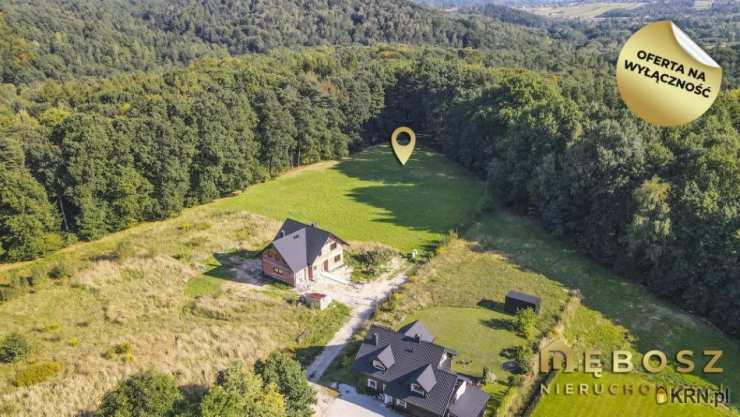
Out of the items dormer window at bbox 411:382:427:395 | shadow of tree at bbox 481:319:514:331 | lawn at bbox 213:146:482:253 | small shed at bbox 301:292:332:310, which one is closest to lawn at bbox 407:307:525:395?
shadow of tree at bbox 481:319:514:331

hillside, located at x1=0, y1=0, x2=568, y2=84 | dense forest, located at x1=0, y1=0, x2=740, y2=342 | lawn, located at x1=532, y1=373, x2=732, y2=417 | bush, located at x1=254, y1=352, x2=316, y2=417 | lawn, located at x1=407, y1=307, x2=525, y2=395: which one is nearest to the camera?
bush, located at x1=254, y1=352, x2=316, y2=417

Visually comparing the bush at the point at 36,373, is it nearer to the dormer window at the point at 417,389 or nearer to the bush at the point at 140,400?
the bush at the point at 140,400

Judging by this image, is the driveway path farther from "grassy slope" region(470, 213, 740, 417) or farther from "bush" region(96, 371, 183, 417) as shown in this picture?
"grassy slope" region(470, 213, 740, 417)

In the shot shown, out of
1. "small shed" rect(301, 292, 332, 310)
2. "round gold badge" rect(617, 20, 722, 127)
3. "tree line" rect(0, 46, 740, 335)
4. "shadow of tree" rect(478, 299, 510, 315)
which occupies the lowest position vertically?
"small shed" rect(301, 292, 332, 310)

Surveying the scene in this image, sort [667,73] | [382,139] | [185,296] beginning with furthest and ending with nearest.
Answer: [382,139], [185,296], [667,73]

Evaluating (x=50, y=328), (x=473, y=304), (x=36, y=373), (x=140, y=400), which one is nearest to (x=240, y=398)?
(x=140, y=400)

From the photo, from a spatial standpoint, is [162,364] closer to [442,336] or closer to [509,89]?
[442,336]

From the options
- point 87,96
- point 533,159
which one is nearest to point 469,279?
point 533,159

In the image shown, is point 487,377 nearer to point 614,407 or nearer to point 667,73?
point 614,407
